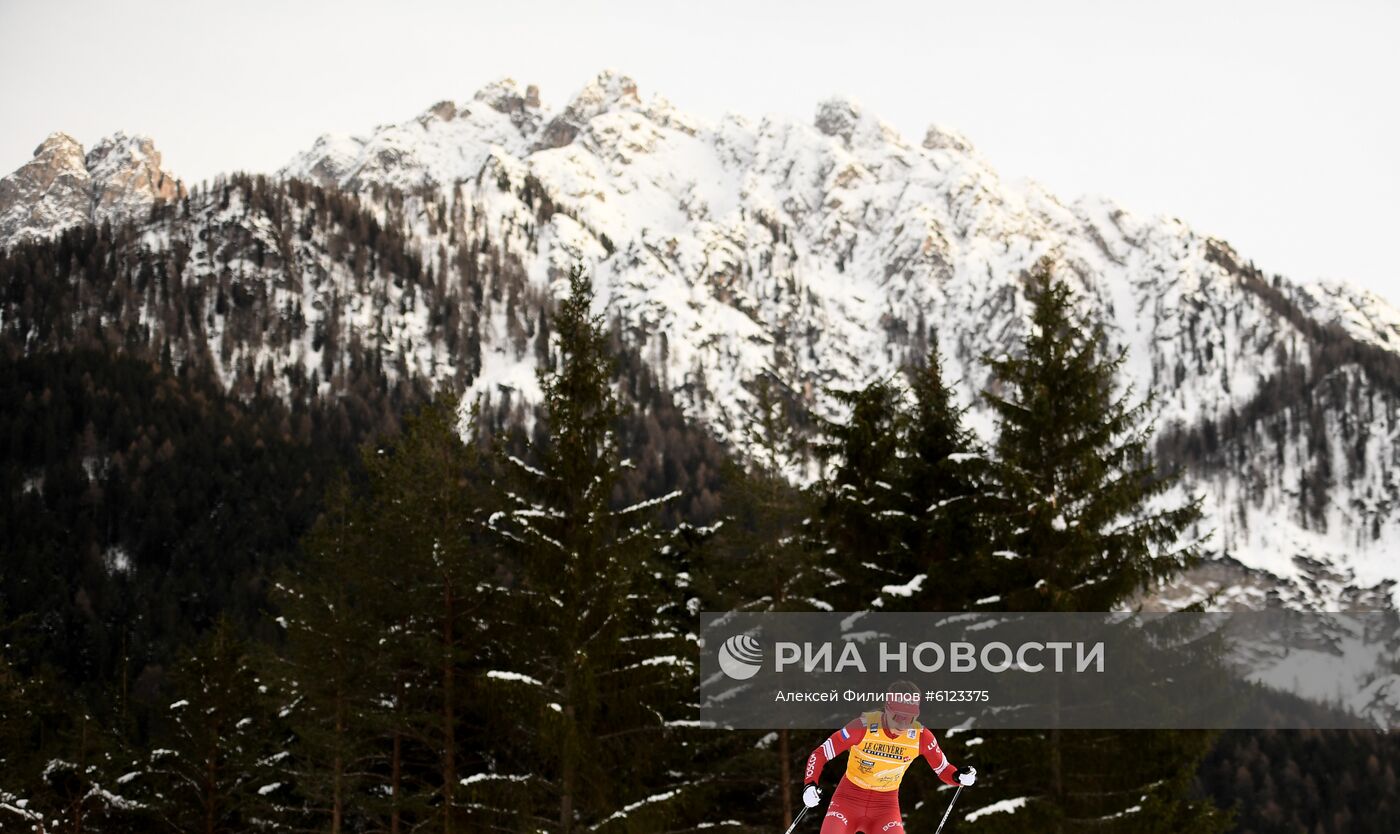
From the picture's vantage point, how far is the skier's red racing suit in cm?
1312

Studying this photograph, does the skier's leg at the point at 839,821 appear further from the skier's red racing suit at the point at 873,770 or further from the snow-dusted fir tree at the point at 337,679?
the snow-dusted fir tree at the point at 337,679

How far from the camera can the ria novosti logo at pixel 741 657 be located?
22.1 m

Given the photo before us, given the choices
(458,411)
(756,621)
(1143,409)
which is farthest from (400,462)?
(1143,409)

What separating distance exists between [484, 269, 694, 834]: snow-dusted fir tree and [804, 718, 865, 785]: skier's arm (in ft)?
22.3

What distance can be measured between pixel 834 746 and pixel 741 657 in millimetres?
9418

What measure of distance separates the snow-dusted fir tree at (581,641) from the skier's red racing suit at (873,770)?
21.6 feet

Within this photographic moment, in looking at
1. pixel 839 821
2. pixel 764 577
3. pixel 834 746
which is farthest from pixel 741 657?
pixel 834 746

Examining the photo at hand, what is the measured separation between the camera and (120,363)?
166m

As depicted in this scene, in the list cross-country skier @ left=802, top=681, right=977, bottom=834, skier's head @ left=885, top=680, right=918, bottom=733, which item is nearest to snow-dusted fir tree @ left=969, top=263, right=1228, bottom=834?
cross-country skier @ left=802, top=681, right=977, bottom=834

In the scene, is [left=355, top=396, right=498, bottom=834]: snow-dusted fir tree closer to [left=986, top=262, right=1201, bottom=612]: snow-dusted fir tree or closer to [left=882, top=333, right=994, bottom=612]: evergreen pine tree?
[left=882, top=333, right=994, bottom=612]: evergreen pine tree

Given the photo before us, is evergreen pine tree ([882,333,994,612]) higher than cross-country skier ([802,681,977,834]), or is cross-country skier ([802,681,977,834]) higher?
evergreen pine tree ([882,333,994,612])

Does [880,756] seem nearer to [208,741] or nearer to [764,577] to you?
[764,577]

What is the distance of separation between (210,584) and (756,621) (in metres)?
120

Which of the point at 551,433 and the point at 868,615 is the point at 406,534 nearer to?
the point at 551,433
